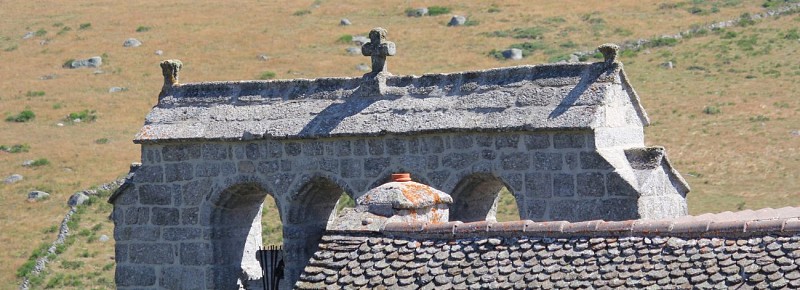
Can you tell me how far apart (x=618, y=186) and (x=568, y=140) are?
2.47ft

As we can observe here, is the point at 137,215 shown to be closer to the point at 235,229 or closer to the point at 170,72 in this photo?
the point at 235,229

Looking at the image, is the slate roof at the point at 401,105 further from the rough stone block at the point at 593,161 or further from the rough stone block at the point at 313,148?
the rough stone block at the point at 593,161

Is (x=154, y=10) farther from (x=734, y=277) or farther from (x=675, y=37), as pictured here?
(x=734, y=277)

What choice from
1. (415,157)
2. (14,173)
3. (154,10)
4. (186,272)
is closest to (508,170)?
(415,157)

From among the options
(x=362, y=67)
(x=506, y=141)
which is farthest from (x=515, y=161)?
(x=362, y=67)

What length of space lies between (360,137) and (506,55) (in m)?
42.0

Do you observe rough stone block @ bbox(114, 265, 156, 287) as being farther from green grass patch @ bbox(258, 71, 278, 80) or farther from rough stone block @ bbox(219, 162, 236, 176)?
green grass patch @ bbox(258, 71, 278, 80)

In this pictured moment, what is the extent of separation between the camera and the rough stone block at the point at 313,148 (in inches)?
669

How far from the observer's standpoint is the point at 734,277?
10289 mm

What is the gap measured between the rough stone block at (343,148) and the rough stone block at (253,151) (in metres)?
1.08

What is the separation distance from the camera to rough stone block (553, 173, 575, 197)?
607 inches

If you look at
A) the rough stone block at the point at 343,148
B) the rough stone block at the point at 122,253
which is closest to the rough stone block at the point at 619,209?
the rough stone block at the point at 343,148

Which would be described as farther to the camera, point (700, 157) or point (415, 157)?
point (700, 157)

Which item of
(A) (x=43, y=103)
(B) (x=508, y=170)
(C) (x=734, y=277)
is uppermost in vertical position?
(A) (x=43, y=103)
